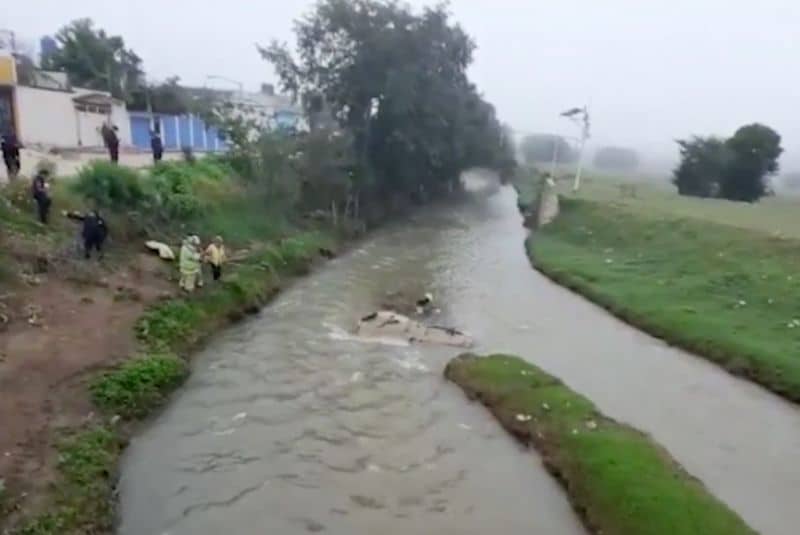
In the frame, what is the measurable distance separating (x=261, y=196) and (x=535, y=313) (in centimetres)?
1470

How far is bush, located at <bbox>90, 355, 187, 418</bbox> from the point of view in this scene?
13.9 m

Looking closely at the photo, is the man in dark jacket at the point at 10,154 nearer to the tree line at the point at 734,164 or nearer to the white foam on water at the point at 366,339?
the white foam on water at the point at 366,339

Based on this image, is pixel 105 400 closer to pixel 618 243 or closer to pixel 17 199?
pixel 17 199

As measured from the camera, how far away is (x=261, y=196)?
3294 centimetres

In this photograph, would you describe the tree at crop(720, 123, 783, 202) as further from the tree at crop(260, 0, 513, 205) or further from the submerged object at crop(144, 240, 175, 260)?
the submerged object at crop(144, 240, 175, 260)

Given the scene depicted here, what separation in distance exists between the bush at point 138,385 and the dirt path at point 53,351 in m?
0.35

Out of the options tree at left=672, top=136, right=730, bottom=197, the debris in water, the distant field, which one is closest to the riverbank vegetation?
the debris in water

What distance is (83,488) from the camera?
10922mm

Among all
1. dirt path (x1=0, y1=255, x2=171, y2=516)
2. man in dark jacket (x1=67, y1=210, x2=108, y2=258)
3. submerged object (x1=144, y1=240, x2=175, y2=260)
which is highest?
man in dark jacket (x1=67, y1=210, x2=108, y2=258)

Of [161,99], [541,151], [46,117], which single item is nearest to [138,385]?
[46,117]

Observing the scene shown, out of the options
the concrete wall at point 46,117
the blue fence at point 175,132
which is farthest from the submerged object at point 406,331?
the blue fence at point 175,132

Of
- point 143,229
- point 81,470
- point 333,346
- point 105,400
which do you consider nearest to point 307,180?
point 143,229

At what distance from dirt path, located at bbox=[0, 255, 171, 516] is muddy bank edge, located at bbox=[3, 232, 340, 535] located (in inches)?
12.9

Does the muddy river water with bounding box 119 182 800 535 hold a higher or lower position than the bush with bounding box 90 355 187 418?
lower
